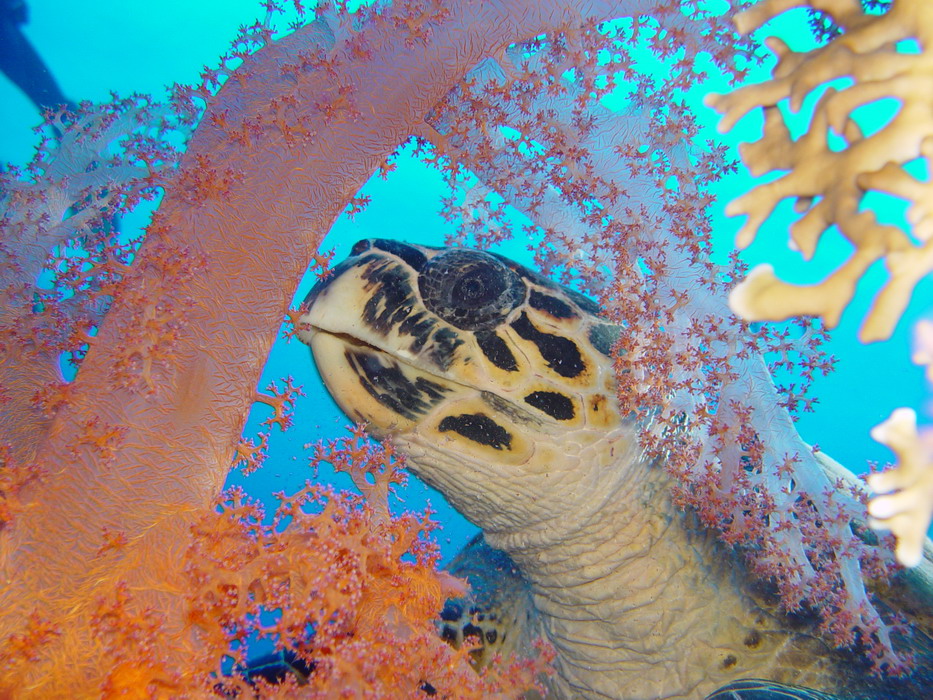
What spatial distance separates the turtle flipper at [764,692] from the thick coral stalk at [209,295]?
181cm

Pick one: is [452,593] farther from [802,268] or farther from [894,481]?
[802,268]

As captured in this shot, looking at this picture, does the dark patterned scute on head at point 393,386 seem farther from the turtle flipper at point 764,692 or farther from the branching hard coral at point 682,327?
the turtle flipper at point 764,692

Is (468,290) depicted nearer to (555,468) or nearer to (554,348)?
(554,348)

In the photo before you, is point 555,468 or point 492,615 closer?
point 555,468

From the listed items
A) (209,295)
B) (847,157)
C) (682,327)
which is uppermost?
(209,295)

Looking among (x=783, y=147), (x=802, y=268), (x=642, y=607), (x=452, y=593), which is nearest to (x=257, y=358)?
(x=452, y=593)

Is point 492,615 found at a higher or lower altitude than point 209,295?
lower

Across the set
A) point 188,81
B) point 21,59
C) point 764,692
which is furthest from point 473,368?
point 188,81

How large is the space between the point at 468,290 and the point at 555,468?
66 centimetres

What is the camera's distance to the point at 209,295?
117 cm

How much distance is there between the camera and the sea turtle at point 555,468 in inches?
59.5

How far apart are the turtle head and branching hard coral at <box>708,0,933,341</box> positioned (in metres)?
0.88

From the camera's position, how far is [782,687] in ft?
5.94

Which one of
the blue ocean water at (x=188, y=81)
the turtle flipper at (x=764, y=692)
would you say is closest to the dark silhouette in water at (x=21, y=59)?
the blue ocean water at (x=188, y=81)
